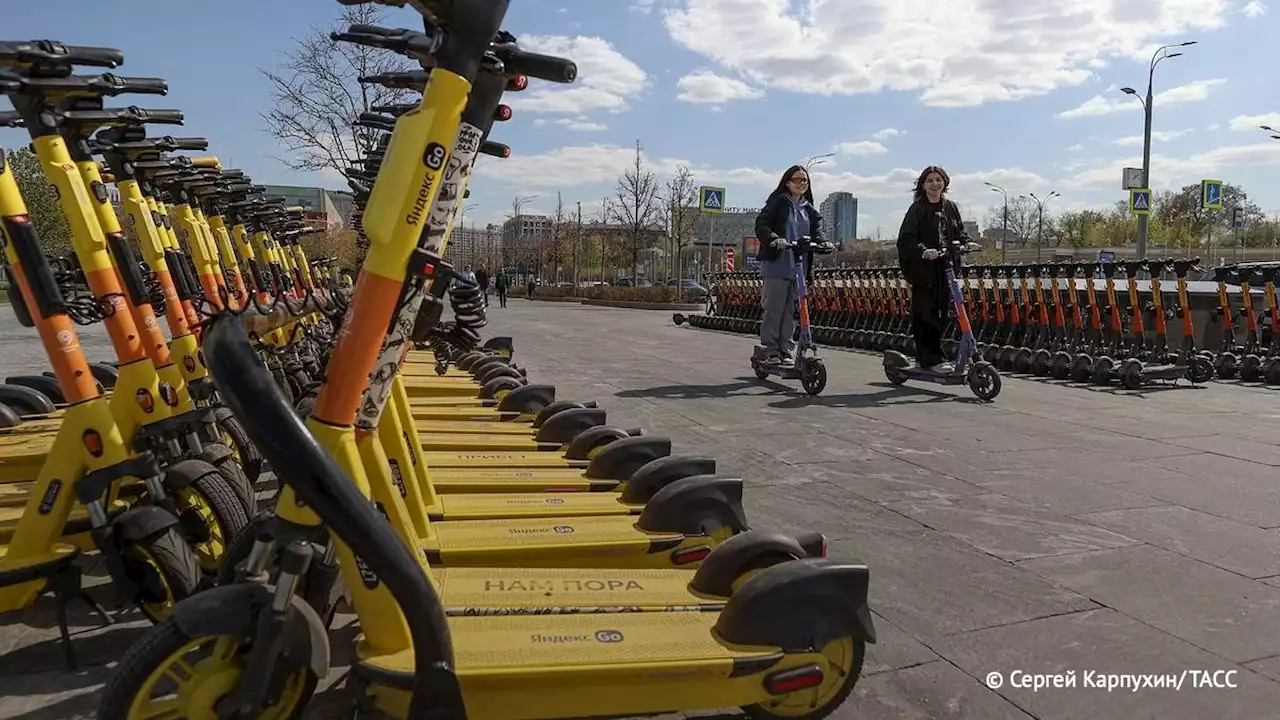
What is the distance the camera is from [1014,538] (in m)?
4.36

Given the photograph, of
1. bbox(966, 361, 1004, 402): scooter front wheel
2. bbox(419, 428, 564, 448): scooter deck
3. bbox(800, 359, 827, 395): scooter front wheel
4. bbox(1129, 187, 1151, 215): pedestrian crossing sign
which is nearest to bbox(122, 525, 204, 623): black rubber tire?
bbox(419, 428, 564, 448): scooter deck

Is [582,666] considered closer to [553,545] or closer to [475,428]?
[553,545]

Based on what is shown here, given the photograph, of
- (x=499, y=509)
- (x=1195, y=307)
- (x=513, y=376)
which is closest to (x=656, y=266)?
(x=1195, y=307)

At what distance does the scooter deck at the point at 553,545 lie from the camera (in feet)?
10.5

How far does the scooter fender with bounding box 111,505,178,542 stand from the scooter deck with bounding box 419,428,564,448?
1968 mm

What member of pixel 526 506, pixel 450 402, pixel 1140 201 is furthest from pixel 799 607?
pixel 1140 201

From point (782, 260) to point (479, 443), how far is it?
222 inches

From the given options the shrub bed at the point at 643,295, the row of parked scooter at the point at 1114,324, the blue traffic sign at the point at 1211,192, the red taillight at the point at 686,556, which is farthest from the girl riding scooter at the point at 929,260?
the shrub bed at the point at 643,295

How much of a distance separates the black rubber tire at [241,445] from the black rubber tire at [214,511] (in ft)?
3.12

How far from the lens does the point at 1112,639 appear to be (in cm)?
318

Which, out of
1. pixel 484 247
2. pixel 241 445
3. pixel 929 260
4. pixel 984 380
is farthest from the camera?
pixel 484 247

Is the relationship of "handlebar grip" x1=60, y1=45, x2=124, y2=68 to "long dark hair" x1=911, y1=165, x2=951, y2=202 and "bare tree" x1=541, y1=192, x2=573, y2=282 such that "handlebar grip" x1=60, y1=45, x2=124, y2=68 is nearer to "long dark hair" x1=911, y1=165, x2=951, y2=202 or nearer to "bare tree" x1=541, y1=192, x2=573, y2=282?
"long dark hair" x1=911, y1=165, x2=951, y2=202

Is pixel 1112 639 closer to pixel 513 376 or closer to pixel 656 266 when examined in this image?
pixel 513 376

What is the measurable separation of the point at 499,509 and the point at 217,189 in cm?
434
